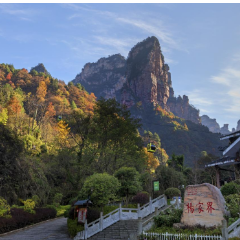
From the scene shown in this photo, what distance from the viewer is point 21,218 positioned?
20656 millimetres

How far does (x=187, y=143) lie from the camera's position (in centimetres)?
10731

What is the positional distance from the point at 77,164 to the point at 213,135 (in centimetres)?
9809

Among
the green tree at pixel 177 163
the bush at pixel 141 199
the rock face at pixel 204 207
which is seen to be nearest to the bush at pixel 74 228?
the rock face at pixel 204 207

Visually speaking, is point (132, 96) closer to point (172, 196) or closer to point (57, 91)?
point (57, 91)

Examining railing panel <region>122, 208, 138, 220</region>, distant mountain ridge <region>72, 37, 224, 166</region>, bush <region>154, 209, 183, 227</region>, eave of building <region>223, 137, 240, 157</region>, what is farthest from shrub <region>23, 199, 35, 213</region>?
distant mountain ridge <region>72, 37, 224, 166</region>

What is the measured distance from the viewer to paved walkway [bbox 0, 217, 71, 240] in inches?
688

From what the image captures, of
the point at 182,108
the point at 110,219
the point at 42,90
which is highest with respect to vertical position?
the point at 182,108

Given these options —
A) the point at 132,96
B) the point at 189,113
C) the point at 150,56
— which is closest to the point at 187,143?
the point at 132,96

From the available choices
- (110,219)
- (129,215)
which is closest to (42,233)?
(110,219)

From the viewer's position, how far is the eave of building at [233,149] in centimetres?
2581

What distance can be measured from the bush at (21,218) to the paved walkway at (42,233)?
541 millimetres

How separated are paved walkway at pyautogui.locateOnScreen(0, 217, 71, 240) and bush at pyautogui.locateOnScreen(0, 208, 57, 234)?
541mm

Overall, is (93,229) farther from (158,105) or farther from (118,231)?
(158,105)

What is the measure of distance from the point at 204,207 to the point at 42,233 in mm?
12085
